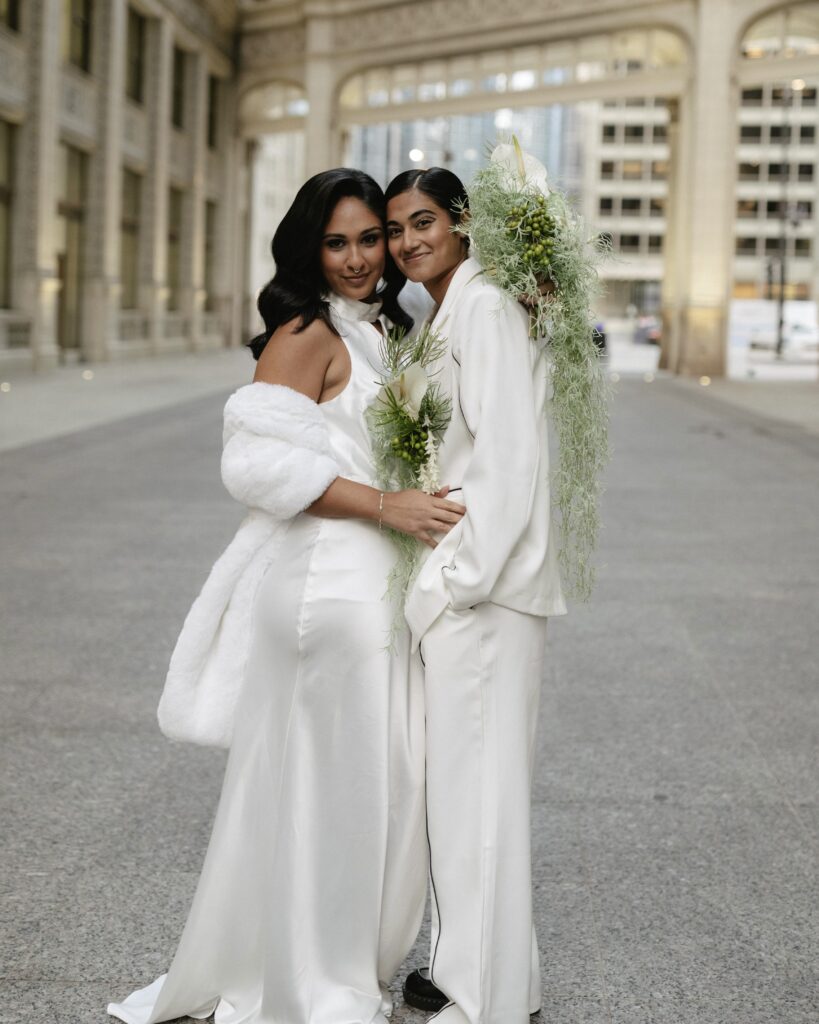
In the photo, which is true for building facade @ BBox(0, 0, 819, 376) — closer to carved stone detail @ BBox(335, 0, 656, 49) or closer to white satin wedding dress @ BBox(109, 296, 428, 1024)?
carved stone detail @ BBox(335, 0, 656, 49)

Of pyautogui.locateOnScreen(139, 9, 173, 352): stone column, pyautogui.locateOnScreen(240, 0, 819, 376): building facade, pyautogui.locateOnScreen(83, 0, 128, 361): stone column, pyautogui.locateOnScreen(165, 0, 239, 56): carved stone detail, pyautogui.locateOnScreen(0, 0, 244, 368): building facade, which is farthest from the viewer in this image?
pyautogui.locateOnScreen(165, 0, 239, 56): carved stone detail

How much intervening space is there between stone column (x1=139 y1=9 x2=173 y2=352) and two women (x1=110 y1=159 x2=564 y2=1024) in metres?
37.0

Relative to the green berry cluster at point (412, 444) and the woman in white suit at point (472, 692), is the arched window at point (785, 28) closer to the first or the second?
the woman in white suit at point (472, 692)

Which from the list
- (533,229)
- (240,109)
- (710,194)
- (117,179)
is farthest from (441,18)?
(533,229)

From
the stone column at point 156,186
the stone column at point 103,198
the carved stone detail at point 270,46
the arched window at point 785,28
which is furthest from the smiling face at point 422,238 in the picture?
the carved stone detail at point 270,46

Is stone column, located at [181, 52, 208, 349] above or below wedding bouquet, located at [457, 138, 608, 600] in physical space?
above

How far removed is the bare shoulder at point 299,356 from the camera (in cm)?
296

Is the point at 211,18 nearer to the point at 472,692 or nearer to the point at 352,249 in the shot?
the point at 352,249

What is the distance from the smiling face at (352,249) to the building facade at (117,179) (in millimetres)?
25910

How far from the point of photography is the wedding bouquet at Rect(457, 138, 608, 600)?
A: 2795mm

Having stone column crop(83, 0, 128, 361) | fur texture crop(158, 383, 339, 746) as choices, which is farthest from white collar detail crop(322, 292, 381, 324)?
stone column crop(83, 0, 128, 361)

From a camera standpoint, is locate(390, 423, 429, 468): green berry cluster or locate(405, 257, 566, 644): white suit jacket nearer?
locate(405, 257, 566, 644): white suit jacket

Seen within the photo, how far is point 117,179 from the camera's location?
1401 inches

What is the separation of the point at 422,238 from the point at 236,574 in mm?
860
